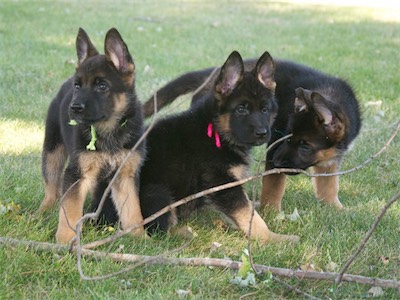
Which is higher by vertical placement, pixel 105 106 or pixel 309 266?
pixel 105 106

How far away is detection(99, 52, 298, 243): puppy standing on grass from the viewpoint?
15.0 feet

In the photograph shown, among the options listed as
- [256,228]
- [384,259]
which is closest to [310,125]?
[256,228]

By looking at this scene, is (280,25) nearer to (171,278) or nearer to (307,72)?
(307,72)

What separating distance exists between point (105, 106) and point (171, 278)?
4.14 ft

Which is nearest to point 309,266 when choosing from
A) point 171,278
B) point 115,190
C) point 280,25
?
point 171,278

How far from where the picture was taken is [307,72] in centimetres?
544

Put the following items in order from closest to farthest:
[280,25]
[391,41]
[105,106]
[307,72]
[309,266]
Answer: [309,266], [105,106], [307,72], [391,41], [280,25]

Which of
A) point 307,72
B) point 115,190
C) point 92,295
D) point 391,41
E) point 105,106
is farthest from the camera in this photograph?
point 391,41

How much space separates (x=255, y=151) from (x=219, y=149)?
1723mm

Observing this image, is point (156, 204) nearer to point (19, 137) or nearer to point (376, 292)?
point (376, 292)

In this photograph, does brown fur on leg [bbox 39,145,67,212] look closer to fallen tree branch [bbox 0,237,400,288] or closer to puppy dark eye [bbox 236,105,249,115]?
fallen tree branch [bbox 0,237,400,288]

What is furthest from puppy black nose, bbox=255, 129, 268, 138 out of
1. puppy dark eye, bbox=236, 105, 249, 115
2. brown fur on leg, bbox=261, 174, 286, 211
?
brown fur on leg, bbox=261, 174, 286, 211

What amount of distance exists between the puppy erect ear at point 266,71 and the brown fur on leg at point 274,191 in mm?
807

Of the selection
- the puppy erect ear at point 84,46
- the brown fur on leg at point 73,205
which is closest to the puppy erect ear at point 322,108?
the puppy erect ear at point 84,46
